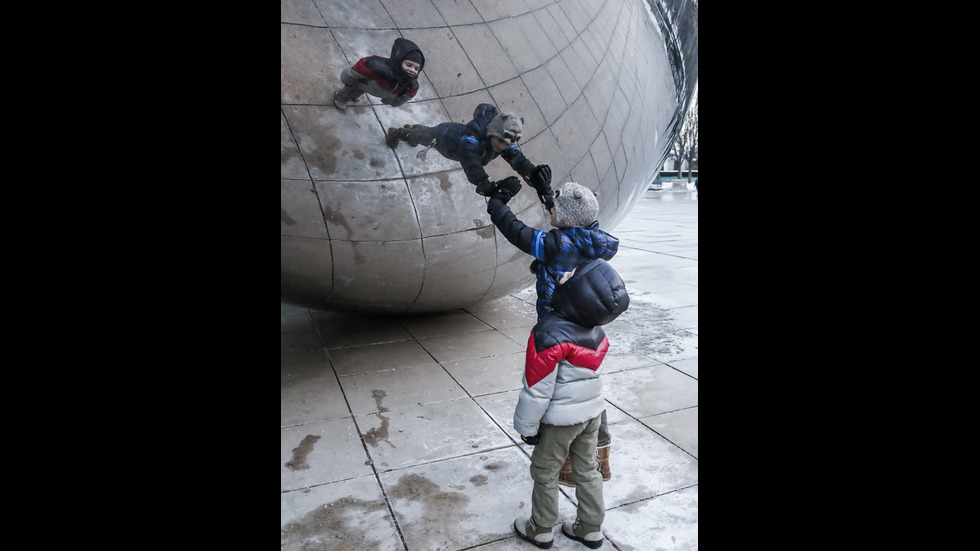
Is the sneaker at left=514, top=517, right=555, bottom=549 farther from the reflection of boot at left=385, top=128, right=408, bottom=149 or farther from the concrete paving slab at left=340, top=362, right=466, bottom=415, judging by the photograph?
the reflection of boot at left=385, top=128, right=408, bottom=149

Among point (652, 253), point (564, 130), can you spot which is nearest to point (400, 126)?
point (564, 130)

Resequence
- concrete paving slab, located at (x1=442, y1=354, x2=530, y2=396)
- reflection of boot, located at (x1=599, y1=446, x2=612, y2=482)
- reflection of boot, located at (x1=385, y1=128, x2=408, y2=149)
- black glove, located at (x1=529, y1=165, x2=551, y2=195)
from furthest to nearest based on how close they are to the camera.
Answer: concrete paving slab, located at (x1=442, y1=354, x2=530, y2=396)
reflection of boot, located at (x1=385, y1=128, x2=408, y2=149)
reflection of boot, located at (x1=599, y1=446, x2=612, y2=482)
black glove, located at (x1=529, y1=165, x2=551, y2=195)

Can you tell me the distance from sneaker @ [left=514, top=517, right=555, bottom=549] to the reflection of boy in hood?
97.2 inches

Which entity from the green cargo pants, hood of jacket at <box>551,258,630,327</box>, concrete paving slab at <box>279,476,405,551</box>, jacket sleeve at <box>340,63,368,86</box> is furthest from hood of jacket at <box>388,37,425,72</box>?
concrete paving slab at <box>279,476,405,551</box>

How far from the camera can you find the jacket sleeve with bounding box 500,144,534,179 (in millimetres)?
Answer: 3325

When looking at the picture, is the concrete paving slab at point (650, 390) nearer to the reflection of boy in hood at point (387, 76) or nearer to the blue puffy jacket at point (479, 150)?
the blue puffy jacket at point (479, 150)

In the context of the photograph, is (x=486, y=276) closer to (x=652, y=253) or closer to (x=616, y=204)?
(x=616, y=204)

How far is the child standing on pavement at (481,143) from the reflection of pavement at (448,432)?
154 cm

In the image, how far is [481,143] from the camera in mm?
3482

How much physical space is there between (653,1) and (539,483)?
4252 mm

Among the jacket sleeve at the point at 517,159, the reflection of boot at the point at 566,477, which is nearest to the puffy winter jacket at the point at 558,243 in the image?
the jacket sleeve at the point at 517,159

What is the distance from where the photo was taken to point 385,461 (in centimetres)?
366

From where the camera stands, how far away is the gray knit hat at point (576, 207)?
271 centimetres
